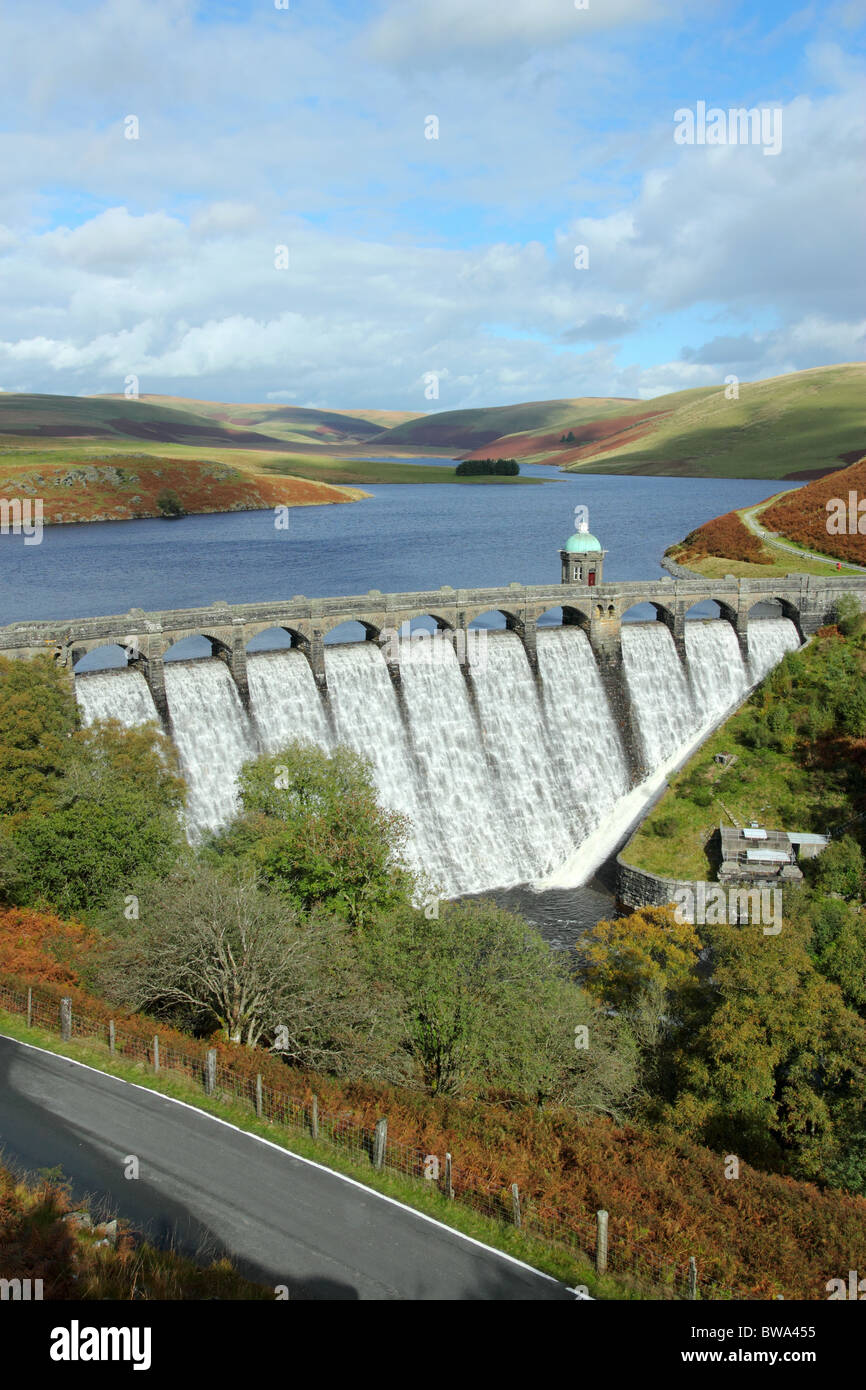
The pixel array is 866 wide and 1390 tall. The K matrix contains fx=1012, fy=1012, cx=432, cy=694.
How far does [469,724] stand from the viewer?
3150 inches

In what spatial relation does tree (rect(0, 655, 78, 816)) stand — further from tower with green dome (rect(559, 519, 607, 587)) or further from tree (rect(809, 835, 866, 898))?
tree (rect(809, 835, 866, 898))

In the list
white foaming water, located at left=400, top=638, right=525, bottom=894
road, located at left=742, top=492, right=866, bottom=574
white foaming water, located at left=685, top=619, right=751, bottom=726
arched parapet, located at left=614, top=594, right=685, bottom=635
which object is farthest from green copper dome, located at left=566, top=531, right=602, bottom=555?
road, located at left=742, top=492, right=866, bottom=574

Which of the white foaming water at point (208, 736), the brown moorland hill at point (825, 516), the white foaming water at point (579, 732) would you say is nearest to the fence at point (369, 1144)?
the white foaming water at point (208, 736)

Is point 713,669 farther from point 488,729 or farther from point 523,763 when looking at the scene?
point 488,729

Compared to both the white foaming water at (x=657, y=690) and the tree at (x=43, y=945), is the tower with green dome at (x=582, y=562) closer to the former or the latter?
the white foaming water at (x=657, y=690)

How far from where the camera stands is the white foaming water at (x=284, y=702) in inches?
2817

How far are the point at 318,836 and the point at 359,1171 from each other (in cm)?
2476

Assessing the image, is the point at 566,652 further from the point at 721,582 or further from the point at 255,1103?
the point at 255,1103

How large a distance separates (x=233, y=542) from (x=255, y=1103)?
5906 inches

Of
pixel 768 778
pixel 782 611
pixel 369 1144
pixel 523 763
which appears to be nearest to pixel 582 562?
pixel 523 763

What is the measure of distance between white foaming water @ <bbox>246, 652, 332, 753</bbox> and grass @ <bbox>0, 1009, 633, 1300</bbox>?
36.4 metres

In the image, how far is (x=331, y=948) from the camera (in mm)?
42188

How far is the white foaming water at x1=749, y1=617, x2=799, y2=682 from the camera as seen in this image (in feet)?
306
